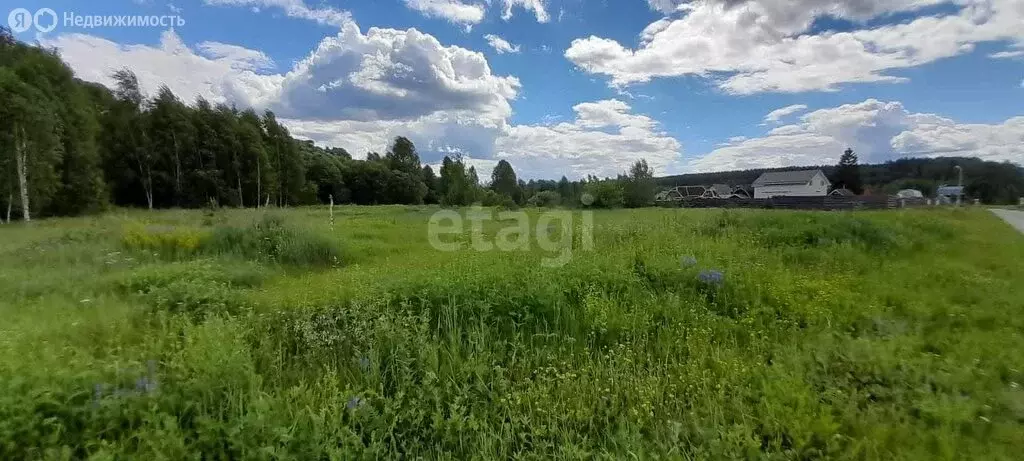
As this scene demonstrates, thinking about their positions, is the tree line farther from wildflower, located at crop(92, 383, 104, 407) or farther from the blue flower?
the blue flower

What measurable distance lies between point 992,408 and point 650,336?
2.37 m

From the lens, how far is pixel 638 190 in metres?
42.4

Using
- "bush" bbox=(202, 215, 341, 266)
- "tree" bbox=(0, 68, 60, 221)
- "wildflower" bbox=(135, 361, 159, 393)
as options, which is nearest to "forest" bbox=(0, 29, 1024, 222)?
"tree" bbox=(0, 68, 60, 221)

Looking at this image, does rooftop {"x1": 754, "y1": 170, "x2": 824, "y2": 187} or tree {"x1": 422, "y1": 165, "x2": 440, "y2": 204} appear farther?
tree {"x1": 422, "y1": 165, "x2": 440, "y2": 204}

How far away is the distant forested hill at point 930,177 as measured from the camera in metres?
44.6

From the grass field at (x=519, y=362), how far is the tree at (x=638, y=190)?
1389 inches

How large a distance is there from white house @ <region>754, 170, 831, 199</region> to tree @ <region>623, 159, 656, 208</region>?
1957 centimetres

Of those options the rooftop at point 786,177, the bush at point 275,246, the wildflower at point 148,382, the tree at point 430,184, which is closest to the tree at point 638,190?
the rooftop at point 786,177

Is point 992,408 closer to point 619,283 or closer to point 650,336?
point 650,336

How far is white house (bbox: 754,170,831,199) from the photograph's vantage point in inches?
2192

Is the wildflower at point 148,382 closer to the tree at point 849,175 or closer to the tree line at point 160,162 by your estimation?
the tree line at point 160,162

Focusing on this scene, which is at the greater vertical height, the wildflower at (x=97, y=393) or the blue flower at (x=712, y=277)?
the blue flower at (x=712, y=277)

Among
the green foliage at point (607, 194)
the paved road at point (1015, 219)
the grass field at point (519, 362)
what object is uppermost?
the green foliage at point (607, 194)

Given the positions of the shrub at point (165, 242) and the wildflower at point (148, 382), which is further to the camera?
the shrub at point (165, 242)
